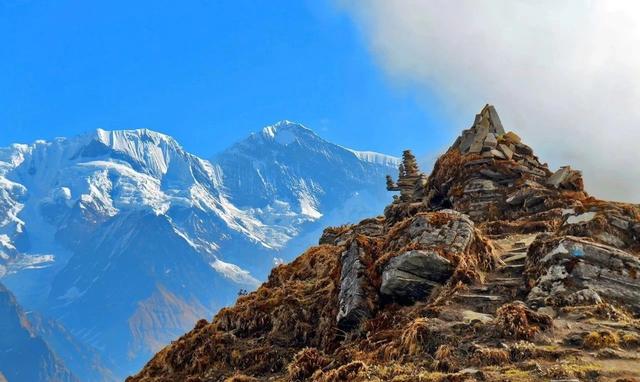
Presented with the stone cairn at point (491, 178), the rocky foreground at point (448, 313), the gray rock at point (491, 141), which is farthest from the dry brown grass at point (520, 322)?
the gray rock at point (491, 141)

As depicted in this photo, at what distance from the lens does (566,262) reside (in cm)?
2286

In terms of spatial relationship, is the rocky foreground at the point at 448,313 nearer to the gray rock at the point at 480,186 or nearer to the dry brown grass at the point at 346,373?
the dry brown grass at the point at 346,373

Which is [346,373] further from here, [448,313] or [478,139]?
[478,139]

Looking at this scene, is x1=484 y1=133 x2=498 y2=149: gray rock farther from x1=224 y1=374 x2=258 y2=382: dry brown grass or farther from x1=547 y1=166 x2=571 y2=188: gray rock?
x1=224 y1=374 x2=258 y2=382: dry brown grass

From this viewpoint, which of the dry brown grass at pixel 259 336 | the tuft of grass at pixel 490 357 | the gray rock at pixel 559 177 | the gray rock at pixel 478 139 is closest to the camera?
the tuft of grass at pixel 490 357

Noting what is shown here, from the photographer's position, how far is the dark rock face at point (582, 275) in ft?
70.9

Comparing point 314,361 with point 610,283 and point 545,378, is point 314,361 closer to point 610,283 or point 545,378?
point 545,378

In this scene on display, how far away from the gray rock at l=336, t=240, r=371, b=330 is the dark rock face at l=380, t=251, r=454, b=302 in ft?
3.15

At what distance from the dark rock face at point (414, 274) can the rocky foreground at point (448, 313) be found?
0.04 meters

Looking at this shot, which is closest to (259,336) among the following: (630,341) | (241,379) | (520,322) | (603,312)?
(241,379)

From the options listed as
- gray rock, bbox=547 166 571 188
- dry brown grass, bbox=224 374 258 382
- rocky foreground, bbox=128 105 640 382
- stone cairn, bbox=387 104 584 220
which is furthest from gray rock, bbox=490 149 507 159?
dry brown grass, bbox=224 374 258 382

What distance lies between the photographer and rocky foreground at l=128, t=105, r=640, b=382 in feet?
58.3

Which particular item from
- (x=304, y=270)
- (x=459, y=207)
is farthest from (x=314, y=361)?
(x=459, y=207)

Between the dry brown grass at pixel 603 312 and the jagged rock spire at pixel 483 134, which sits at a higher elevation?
the jagged rock spire at pixel 483 134
